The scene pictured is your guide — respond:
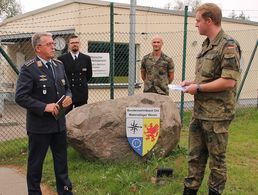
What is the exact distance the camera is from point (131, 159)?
20.4 ft

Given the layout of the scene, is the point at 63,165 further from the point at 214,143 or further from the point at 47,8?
the point at 47,8

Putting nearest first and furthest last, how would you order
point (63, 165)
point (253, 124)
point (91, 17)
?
point (63, 165)
point (253, 124)
point (91, 17)

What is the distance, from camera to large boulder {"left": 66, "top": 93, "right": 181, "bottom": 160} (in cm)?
604

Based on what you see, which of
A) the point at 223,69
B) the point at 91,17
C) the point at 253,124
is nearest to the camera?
the point at 223,69

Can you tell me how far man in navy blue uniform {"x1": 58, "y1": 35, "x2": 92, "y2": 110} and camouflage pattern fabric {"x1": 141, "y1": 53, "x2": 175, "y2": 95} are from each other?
1.09m

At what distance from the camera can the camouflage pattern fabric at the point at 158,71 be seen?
24.0 feet

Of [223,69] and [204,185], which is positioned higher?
[223,69]

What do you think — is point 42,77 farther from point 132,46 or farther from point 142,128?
point 132,46

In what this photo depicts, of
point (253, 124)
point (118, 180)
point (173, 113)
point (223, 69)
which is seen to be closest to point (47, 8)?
point (253, 124)

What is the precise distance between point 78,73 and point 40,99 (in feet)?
8.43

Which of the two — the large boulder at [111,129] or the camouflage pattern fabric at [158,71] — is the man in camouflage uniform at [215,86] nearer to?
the large boulder at [111,129]

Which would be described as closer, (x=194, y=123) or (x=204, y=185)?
(x=194, y=123)

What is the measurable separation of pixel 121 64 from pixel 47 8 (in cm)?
395

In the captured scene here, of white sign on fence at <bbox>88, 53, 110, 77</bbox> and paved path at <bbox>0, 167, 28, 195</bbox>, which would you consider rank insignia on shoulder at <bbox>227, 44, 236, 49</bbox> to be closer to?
paved path at <bbox>0, 167, 28, 195</bbox>
